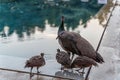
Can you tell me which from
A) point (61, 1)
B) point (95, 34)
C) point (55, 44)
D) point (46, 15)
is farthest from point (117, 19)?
point (61, 1)

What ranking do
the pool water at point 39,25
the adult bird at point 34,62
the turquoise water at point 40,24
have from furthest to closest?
the turquoise water at point 40,24 → the pool water at point 39,25 → the adult bird at point 34,62

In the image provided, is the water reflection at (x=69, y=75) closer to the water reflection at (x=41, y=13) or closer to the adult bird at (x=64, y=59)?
the adult bird at (x=64, y=59)

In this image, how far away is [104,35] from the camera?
5.13 m

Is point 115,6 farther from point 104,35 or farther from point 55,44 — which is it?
point 55,44

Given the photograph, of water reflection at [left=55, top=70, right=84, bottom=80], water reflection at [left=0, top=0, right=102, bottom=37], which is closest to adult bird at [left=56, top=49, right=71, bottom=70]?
water reflection at [left=55, top=70, right=84, bottom=80]

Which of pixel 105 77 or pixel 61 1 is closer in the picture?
pixel 105 77

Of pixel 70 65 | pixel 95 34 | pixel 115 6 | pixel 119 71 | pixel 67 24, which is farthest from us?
pixel 115 6

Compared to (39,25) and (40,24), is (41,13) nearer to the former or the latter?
(40,24)

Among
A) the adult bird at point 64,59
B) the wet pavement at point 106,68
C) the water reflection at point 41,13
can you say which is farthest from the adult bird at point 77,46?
the water reflection at point 41,13

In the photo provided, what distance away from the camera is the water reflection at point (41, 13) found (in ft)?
25.0

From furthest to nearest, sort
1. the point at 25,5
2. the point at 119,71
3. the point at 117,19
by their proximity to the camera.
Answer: the point at 25,5 < the point at 117,19 < the point at 119,71

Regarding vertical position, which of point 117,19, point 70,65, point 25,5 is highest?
point 70,65

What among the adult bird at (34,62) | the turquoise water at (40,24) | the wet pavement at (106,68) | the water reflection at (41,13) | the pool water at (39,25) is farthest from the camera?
the water reflection at (41,13)

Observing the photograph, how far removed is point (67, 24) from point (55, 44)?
102 inches
